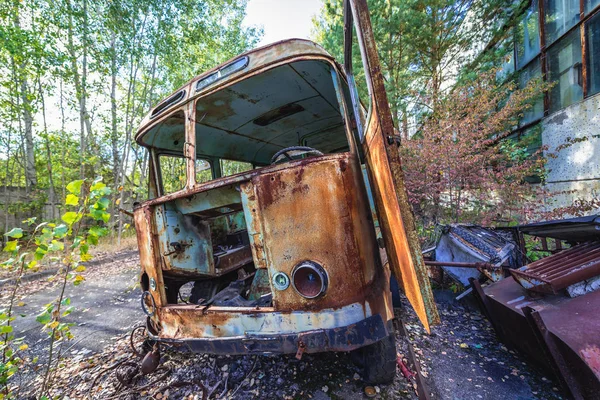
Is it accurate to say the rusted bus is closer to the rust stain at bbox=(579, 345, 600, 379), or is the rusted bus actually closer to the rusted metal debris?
the rust stain at bbox=(579, 345, 600, 379)

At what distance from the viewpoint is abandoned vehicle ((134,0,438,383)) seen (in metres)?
1.51

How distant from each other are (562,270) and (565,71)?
23.8 feet

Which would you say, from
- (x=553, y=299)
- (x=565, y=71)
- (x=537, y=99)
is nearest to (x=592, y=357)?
(x=553, y=299)

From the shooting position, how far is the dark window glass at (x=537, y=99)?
6898mm

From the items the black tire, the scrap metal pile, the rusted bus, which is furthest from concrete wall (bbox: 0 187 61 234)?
the scrap metal pile

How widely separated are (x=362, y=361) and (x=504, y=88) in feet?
28.2

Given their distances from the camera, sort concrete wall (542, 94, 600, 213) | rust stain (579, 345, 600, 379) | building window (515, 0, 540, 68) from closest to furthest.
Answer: rust stain (579, 345, 600, 379)
concrete wall (542, 94, 600, 213)
building window (515, 0, 540, 68)

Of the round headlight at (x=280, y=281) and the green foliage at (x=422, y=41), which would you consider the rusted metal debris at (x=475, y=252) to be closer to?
the round headlight at (x=280, y=281)

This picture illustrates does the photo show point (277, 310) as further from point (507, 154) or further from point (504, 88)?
point (504, 88)

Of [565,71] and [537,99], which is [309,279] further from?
[537,99]

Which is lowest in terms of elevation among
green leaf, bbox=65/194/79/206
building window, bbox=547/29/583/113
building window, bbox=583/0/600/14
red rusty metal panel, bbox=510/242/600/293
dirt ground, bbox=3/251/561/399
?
dirt ground, bbox=3/251/561/399

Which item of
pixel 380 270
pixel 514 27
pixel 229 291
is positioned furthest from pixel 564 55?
pixel 229 291

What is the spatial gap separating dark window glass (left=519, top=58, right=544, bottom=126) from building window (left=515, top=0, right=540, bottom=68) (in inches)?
9.0

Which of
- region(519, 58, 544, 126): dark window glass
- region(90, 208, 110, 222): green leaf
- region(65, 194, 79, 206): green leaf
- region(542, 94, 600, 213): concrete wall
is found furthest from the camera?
region(519, 58, 544, 126): dark window glass
